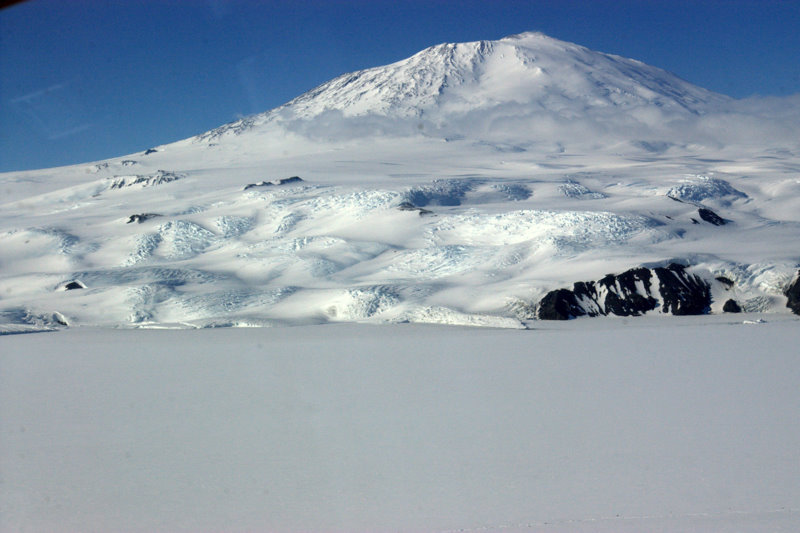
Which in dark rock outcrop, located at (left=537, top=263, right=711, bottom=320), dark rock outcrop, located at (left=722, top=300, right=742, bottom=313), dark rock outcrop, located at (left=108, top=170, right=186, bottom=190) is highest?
dark rock outcrop, located at (left=108, top=170, right=186, bottom=190)

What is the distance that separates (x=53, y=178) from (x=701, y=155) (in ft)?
176

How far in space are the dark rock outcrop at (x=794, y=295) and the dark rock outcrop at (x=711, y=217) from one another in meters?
8.51

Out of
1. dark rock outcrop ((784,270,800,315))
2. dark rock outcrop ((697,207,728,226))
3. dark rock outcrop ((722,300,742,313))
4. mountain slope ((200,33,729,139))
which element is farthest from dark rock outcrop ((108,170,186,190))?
dark rock outcrop ((784,270,800,315))

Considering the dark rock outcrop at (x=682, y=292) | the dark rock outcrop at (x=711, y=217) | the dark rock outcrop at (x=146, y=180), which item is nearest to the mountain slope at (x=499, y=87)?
the dark rock outcrop at (x=146, y=180)

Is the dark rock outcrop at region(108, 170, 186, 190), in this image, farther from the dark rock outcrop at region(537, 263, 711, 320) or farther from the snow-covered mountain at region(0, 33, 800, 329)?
the dark rock outcrop at region(537, 263, 711, 320)

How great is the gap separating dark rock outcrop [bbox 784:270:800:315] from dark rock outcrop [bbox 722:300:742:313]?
3.17 feet

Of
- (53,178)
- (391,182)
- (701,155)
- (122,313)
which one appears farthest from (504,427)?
(53,178)

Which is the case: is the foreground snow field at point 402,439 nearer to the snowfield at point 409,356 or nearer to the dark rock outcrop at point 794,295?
the snowfield at point 409,356

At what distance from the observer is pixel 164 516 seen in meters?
4.87

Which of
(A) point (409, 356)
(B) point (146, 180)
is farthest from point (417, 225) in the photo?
(B) point (146, 180)

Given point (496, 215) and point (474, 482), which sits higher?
point (496, 215)

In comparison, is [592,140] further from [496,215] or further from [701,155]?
[496,215]

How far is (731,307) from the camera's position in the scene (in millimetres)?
16859

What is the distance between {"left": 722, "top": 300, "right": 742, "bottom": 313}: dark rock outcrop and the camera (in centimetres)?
1679
